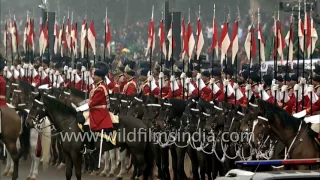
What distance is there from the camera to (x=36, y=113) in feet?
58.6

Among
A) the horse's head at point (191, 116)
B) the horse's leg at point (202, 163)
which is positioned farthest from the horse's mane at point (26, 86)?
the horse's leg at point (202, 163)

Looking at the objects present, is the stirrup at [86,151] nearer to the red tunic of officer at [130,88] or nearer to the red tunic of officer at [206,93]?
the red tunic of officer at [206,93]

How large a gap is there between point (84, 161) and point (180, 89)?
9.65 ft

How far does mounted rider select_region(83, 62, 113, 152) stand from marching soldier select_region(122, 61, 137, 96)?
406 centimetres

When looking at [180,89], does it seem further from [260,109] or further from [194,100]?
[260,109]

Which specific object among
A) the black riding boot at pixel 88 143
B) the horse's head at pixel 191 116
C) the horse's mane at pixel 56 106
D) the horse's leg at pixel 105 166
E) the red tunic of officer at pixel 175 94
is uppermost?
the red tunic of officer at pixel 175 94

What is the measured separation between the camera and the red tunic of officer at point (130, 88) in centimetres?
2200

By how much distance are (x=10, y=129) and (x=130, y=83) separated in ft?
13.1

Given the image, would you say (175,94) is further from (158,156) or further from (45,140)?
(45,140)

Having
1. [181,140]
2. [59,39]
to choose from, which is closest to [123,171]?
[181,140]

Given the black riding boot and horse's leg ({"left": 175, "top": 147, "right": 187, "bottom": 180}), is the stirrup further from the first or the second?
A: horse's leg ({"left": 175, "top": 147, "right": 187, "bottom": 180})

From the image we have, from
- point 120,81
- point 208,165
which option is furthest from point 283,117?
point 120,81

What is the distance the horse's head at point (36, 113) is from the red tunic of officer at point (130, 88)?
426cm

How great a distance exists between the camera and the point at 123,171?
66.6 feet
